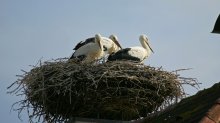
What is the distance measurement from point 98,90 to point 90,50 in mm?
2367

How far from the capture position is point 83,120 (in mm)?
7660

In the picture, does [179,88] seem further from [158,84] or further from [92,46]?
[92,46]

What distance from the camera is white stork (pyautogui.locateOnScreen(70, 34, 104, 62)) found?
11.4 meters

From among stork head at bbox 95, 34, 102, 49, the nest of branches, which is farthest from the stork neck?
the nest of branches

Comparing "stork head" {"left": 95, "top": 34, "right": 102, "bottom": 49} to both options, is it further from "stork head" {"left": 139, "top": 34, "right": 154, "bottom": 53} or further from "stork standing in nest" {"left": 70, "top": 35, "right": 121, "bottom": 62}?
"stork head" {"left": 139, "top": 34, "right": 154, "bottom": 53}

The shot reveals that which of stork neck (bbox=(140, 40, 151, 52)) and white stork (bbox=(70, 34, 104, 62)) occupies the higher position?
stork neck (bbox=(140, 40, 151, 52))

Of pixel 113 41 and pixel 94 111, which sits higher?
pixel 113 41

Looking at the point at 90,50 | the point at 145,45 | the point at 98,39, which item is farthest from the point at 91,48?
the point at 145,45

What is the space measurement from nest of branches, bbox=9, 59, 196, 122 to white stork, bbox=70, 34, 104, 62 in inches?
58.6

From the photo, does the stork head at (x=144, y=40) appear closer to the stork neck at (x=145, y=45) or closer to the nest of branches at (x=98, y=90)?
the stork neck at (x=145, y=45)

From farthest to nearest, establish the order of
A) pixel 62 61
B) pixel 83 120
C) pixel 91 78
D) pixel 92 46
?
pixel 92 46 → pixel 62 61 → pixel 91 78 → pixel 83 120

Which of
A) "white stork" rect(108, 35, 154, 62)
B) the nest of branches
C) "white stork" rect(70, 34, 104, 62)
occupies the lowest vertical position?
the nest of branches

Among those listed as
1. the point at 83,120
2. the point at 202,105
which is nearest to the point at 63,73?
the point at 83,120

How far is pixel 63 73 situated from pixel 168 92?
172cm
